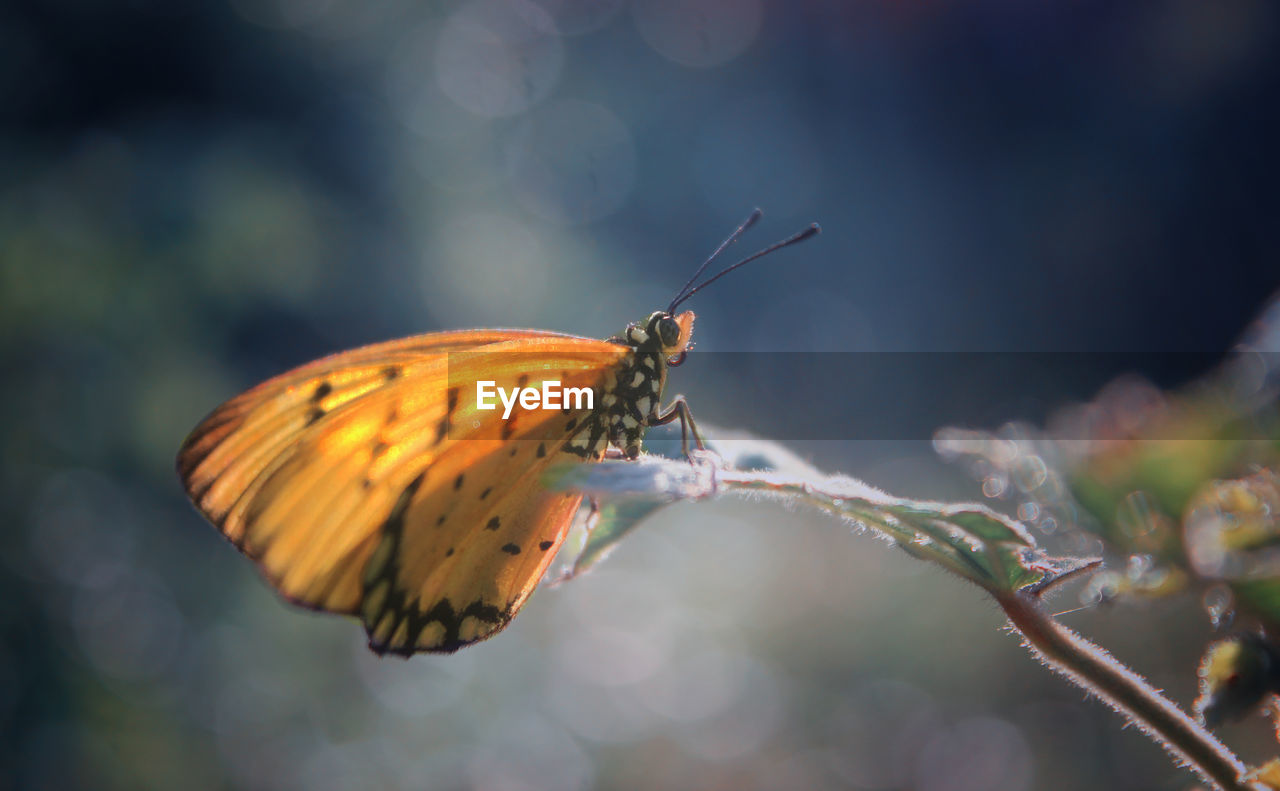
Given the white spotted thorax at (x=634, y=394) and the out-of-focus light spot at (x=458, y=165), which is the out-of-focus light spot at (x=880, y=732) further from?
the out-of-focus light spot at (x=458, y=165)

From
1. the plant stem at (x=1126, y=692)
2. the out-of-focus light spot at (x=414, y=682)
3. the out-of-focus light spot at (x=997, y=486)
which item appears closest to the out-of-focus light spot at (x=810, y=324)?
the out-of-focus light spot at (x=414, y=682)

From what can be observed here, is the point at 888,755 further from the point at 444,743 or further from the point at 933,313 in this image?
the point at 933,313

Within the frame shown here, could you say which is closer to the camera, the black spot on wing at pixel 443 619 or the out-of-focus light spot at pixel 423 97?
the black spot on wing at pixel 443 619

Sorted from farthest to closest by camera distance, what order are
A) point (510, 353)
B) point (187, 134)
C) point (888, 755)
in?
point (187, 134), point (888, 755), point (510, 353)

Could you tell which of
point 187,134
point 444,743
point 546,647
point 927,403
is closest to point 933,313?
point 927,403

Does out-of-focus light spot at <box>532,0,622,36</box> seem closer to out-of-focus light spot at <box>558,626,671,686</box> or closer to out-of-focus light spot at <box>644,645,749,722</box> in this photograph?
out-of-focus light spot at <box>558,626,671,686</box>

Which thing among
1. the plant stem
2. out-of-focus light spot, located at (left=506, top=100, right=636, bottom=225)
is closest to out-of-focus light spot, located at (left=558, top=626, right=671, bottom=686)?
the plant stem
